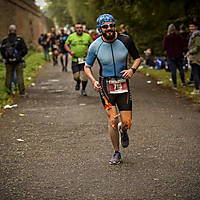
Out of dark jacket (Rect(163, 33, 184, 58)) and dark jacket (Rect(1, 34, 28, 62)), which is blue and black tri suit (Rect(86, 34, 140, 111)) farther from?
dark jacket (Rect(163, 33, 184, 58))

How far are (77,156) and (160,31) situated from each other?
1730cm

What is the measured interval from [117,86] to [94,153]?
→ 1315 millimetres

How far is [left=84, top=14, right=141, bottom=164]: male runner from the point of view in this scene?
5.86 metres

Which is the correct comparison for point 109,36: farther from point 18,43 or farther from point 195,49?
point 18,43

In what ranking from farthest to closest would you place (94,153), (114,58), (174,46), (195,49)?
(174,46) < (195,49) < (94,153) < (114,58)

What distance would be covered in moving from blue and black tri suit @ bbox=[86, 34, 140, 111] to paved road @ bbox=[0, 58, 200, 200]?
922mm

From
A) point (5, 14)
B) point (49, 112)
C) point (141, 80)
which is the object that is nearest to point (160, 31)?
point (141, 80)

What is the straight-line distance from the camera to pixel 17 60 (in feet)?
41.2

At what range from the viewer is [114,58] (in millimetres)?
5922

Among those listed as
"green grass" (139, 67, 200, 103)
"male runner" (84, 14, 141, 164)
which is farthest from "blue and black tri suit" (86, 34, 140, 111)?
"green grass" (139, 67, 200, 103)

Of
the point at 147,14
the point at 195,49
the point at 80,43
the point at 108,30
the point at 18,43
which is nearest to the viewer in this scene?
the point at 108,30


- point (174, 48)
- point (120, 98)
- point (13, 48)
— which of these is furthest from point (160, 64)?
point (120, 98)

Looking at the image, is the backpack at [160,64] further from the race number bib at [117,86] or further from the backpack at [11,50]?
the race number bib at [117,86]

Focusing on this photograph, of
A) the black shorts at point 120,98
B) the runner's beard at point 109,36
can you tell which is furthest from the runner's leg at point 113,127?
the runner's beard at point 109,36
